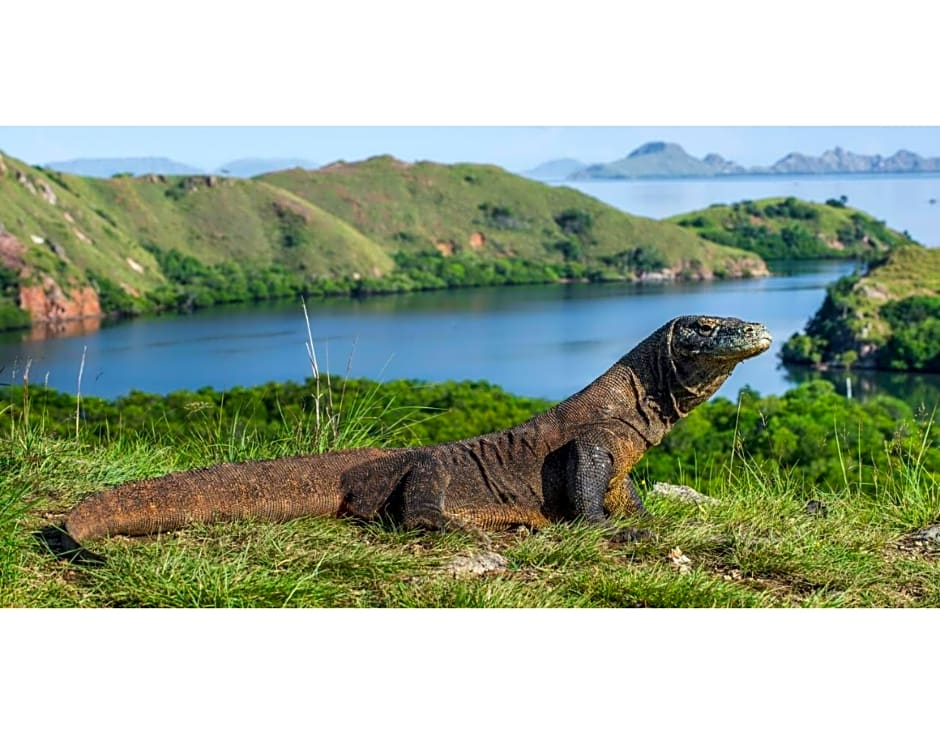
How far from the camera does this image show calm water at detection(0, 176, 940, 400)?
61.5 meters

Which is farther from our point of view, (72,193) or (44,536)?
(72,193)

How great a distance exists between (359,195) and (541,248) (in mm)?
27815

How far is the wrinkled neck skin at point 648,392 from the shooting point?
A: 6242mm

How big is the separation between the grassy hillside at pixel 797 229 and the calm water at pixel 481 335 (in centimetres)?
2946

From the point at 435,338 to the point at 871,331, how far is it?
3328cm

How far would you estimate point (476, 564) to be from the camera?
542 cm

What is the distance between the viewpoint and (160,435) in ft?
27.9

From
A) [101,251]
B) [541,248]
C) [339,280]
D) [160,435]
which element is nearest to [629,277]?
[541,248]

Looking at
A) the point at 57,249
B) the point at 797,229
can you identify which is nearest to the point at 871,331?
the point at 797,229

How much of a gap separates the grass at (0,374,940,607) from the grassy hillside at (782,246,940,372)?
8088 centimetres

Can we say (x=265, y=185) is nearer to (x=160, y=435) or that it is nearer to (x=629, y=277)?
(x=629, y=277)

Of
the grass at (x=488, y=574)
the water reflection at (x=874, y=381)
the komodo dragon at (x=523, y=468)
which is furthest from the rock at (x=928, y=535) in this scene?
the water reflection at (x=874, y=381)

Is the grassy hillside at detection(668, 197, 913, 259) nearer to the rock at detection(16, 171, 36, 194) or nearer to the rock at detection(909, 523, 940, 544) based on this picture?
the rock at detection(16, 171, 36, 194)

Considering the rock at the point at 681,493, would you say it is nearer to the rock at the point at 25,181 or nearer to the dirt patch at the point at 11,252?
the dirt patch at the point at 11,252
